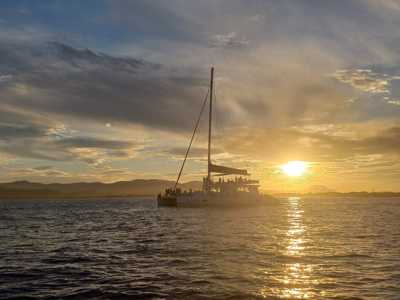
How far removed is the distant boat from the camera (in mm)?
81812

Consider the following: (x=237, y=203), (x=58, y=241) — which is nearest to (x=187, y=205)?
(x=237, y=203)

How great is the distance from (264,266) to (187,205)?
59640 mm

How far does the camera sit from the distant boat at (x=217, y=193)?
3221 inches

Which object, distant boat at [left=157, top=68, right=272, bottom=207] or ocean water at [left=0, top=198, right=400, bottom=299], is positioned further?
distant boat at [left=157, top=68, right=272, bottom=207]

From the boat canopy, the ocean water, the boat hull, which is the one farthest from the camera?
the boat canopy

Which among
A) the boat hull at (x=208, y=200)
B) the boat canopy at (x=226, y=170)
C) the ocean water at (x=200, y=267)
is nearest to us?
the ocean water at (x=200, y=267)

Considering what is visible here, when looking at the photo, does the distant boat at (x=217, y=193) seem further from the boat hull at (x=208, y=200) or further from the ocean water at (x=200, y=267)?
the ocean water at (x=200, y=267)

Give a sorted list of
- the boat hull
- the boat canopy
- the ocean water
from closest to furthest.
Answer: the ocean water, the boat hull, the boat canopy

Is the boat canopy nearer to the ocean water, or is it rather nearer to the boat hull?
the boat hull

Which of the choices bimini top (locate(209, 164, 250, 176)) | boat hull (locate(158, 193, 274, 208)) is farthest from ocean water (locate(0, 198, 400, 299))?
bimini top (locate(209, 164, 250, 176))

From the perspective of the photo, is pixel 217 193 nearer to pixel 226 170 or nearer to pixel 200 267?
pixel 226 170

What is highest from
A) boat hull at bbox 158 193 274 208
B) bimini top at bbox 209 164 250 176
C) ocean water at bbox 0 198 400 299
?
bimini top at bbox 209 164 250 176

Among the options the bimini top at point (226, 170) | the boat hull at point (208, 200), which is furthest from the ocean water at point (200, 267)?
the bimini top at point (226, 170)

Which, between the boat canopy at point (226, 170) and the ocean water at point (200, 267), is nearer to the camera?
the ocean water at point (200, 267)
